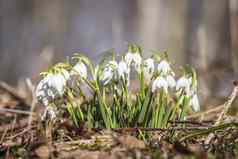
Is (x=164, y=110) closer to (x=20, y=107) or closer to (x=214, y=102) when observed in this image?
(x=20, y=107)

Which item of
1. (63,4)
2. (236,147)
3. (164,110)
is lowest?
(236,147)

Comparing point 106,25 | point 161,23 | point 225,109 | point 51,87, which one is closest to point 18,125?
point 51,87

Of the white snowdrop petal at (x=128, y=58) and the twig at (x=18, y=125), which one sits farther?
the twig at (x=18, y=125)

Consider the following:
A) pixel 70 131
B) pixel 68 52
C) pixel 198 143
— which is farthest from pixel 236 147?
pixel 68 52

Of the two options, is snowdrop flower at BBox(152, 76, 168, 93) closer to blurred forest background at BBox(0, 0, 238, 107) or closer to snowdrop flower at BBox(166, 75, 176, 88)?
snowdrop flower at BBox(166, 75, 176, 88)

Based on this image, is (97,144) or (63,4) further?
(63,4)

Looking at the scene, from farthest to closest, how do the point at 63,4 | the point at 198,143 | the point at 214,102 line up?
the point at 63,4
the point at 214,102
the point at 198,143

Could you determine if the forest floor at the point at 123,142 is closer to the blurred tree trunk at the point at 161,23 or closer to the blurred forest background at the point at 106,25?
the blurred forest background at the point at 106,25

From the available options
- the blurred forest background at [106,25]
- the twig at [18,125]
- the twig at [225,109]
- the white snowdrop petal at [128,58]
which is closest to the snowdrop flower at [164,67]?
the white snowdrop petal at [128,58]
